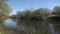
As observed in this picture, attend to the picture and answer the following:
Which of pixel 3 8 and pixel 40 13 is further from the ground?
pixel 3 8

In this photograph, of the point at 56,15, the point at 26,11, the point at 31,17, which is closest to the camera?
the point at 56,15

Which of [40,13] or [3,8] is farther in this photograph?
[40,13]

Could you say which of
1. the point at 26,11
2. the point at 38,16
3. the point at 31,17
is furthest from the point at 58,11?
the point at 26,11

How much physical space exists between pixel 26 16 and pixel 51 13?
19.2 metres

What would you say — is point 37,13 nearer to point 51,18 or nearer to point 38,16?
point 38,16

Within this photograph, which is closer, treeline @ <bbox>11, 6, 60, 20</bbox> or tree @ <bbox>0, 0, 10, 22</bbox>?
tree @ <bbox>0, 0, 10, 22</bbox>

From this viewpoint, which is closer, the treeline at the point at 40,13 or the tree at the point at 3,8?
the tree at the point at 3,8

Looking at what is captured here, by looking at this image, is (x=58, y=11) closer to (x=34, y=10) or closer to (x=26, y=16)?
(x=34, y=10)

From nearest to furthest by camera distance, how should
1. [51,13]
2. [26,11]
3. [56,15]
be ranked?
[56,15]
[51,13]
[26,11]

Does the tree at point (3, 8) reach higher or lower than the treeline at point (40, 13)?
higher

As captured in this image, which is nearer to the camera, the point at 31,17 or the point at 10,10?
A: the point at 10,10

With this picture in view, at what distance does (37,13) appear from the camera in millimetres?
84125

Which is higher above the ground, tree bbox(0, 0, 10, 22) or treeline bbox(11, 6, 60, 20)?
tree bbox(0, 0, 10, 22)

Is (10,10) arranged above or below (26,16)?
above
